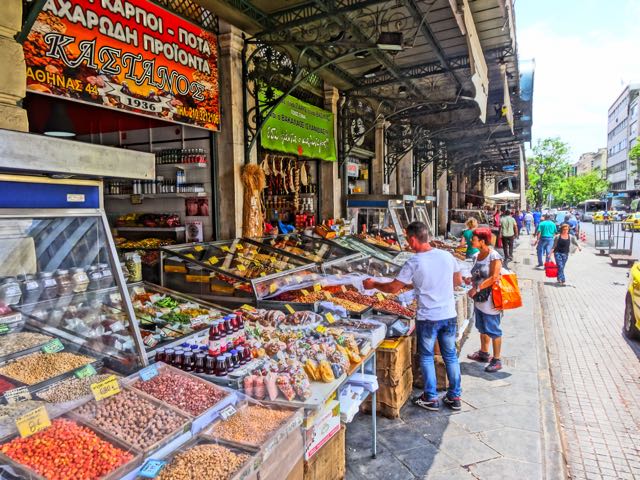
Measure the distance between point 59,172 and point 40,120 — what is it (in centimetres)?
626

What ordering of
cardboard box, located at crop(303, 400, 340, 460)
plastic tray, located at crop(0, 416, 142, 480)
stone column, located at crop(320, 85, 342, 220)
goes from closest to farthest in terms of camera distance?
plastic tray, located at crop(0, 416, 142, 480)
cardboard box, located at crop(303, 400, 340, 460)
stone column, located at crop(320, 85, 342, 220)

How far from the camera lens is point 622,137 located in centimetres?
7544

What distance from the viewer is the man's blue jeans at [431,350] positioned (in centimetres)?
441

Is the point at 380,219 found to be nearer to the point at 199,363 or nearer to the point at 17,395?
the point at 199,363

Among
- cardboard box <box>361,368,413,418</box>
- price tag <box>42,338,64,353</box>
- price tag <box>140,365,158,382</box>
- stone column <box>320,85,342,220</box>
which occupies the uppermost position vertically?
stone column <box>320,85,342,220</box>

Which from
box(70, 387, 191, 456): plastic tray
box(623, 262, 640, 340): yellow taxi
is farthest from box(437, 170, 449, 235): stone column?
box(70, 387, 191, 456): plastic tray

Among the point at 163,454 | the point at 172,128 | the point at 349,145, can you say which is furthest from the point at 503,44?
the point at 163,454

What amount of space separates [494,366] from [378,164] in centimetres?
868

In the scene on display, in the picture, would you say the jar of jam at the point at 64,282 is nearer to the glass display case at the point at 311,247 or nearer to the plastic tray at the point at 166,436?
the plastic tray at the point at 166,436

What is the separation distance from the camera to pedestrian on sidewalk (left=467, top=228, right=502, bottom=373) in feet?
17.3

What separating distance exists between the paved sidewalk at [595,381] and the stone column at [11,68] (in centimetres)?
523

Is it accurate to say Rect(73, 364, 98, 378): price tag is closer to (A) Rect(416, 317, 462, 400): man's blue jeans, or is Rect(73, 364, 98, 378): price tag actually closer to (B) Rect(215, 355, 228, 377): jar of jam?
(B) Rect(215, 355, 228, 377): jar of jam

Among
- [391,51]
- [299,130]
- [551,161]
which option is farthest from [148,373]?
[551,161]

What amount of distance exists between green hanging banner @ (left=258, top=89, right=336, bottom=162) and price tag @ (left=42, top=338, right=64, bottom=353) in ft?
16.8
